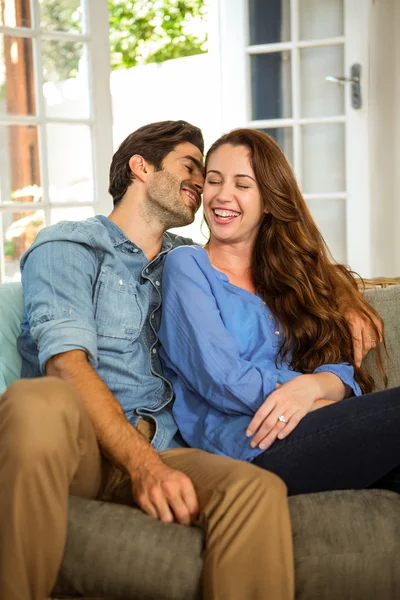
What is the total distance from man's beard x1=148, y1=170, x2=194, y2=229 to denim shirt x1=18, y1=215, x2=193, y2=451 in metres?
0.15

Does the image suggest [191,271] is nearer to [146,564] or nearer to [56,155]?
[146,564]

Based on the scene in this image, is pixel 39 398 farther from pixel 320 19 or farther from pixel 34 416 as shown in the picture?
pixel 320 19

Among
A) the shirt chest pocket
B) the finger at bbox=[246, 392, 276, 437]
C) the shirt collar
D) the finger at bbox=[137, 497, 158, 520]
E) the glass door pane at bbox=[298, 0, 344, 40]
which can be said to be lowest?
the finger at bbox=[137, 497, 158, 520]

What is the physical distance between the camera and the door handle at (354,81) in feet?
12.5

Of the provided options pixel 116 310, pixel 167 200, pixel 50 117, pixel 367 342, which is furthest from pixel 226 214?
pixel 50 117

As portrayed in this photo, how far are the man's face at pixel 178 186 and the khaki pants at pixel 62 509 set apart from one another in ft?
2.49

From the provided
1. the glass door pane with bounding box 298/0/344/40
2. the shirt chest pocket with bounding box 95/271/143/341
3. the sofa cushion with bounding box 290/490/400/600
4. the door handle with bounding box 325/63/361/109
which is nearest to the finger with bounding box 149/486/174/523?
the sofa cushion with bounding box 290/490/400/600

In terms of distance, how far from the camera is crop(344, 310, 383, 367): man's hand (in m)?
2.10

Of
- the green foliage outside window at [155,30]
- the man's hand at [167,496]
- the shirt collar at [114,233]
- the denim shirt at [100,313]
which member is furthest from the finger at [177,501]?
the green foliage outside window at [155,30]

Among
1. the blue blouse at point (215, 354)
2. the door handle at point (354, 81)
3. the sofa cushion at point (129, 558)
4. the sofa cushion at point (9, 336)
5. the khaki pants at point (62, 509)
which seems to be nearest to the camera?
the khaki pants at point (62, 509)

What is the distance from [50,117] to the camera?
3.47 metres

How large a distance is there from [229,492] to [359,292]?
3.03 feet

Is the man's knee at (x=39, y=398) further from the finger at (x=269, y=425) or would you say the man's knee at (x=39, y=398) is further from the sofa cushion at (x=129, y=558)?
the finger at (x=269, y=425)

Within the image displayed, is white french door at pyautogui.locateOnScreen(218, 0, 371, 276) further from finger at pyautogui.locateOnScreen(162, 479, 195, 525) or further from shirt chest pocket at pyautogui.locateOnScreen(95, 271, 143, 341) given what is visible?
finger at pyautogui.locateOnScreen(162, 479, 195, 525)
